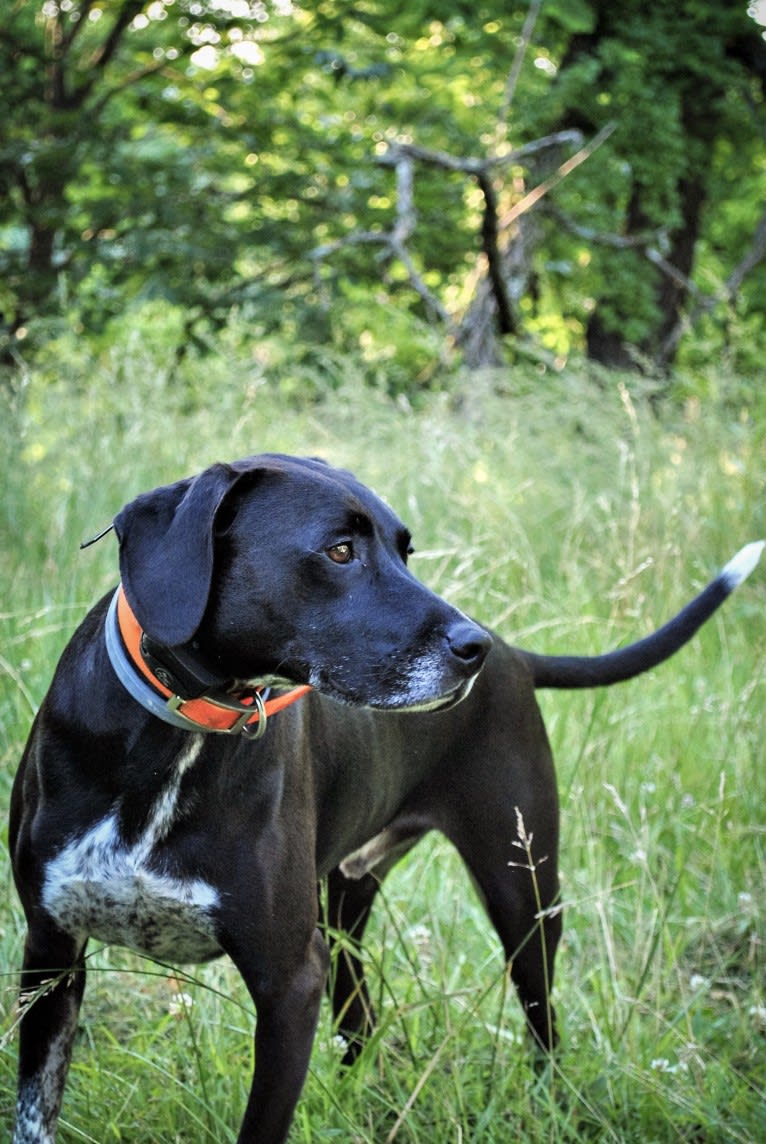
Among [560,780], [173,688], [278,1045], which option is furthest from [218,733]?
[560,780]

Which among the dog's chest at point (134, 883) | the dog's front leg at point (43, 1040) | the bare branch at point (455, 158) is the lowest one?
the bare branch at point (455, 158)

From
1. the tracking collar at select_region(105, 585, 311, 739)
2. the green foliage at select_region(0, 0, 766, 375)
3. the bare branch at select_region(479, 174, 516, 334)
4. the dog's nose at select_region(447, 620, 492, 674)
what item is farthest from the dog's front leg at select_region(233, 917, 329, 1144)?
the bare branch at select_region(479, 174, 516, 334)

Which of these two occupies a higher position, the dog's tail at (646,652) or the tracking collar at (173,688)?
the tracking collar at (173,688)

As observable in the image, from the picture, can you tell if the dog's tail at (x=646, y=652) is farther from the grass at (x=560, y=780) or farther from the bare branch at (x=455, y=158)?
the bare branch at (x=455, y=158)

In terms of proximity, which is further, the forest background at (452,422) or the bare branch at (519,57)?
the bare branch at (519,57)

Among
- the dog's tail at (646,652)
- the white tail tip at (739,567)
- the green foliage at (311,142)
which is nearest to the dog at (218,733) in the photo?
the dog's tail at (646,652)

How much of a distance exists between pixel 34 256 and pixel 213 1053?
6.92 meters

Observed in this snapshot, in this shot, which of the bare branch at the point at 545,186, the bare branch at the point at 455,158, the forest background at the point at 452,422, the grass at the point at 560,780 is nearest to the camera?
the grass at the point at 560,780

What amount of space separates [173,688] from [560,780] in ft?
7.28

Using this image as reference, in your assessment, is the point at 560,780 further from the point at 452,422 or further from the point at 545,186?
the point at 545,186

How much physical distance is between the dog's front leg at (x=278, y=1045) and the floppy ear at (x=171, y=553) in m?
0.62

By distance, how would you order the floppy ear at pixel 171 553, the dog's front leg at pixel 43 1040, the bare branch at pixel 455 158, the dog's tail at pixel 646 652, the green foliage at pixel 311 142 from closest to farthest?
1. the floppy ear at pixel 171 553
2. the dog's front leg at pixel 43 1040
3. the dog's tail at pixel 646 652
4. the bare branch at pixel 455 158
5. the green foliage at pixel 311 142

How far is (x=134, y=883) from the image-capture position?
2.28 metres

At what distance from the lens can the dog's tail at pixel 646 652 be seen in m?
3.22
